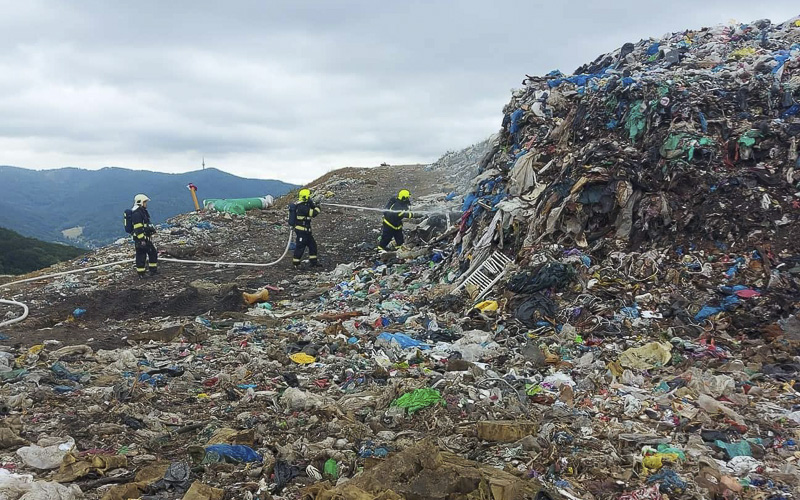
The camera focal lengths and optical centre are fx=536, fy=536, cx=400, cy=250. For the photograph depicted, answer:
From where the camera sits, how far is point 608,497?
308 centimetres

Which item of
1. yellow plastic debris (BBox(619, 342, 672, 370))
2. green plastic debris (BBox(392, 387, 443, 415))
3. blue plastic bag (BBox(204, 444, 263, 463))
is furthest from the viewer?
yellow plastic debris (BBox(619, 342, 672, 370))

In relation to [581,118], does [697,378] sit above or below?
below

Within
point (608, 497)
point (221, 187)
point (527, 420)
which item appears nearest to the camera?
point (608, 497)

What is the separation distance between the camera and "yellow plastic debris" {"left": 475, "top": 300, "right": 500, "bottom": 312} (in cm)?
677

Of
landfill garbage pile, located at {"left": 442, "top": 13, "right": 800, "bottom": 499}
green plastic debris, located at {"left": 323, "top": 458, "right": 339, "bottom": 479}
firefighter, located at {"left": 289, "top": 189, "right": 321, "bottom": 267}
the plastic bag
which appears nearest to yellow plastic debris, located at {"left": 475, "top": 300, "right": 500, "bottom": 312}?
landfill garbage pile, located at {"left": 442, "top": 13, "right": 800, "bottom": 499}

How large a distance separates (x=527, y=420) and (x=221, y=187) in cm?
20792

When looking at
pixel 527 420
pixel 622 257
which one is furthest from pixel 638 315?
pixel 527 420

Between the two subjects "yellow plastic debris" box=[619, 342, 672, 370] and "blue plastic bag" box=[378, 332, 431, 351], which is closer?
"yellow plastic debris" box=[619, 342, 672, 370]

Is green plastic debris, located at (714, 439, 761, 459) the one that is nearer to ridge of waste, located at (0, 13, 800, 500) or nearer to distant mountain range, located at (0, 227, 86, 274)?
ridge of waste, located at (0, 13, 800, 500)

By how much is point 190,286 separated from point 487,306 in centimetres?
560

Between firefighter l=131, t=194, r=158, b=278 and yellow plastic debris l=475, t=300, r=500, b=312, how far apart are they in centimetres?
610

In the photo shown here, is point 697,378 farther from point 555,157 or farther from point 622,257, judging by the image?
point 555,157

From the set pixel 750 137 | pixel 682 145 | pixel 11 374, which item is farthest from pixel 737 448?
pixel 11 374

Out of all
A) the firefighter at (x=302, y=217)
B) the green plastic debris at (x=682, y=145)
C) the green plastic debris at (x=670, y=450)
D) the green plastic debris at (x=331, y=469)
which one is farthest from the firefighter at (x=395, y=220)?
the green plastic debris at (x=670, y=450)
